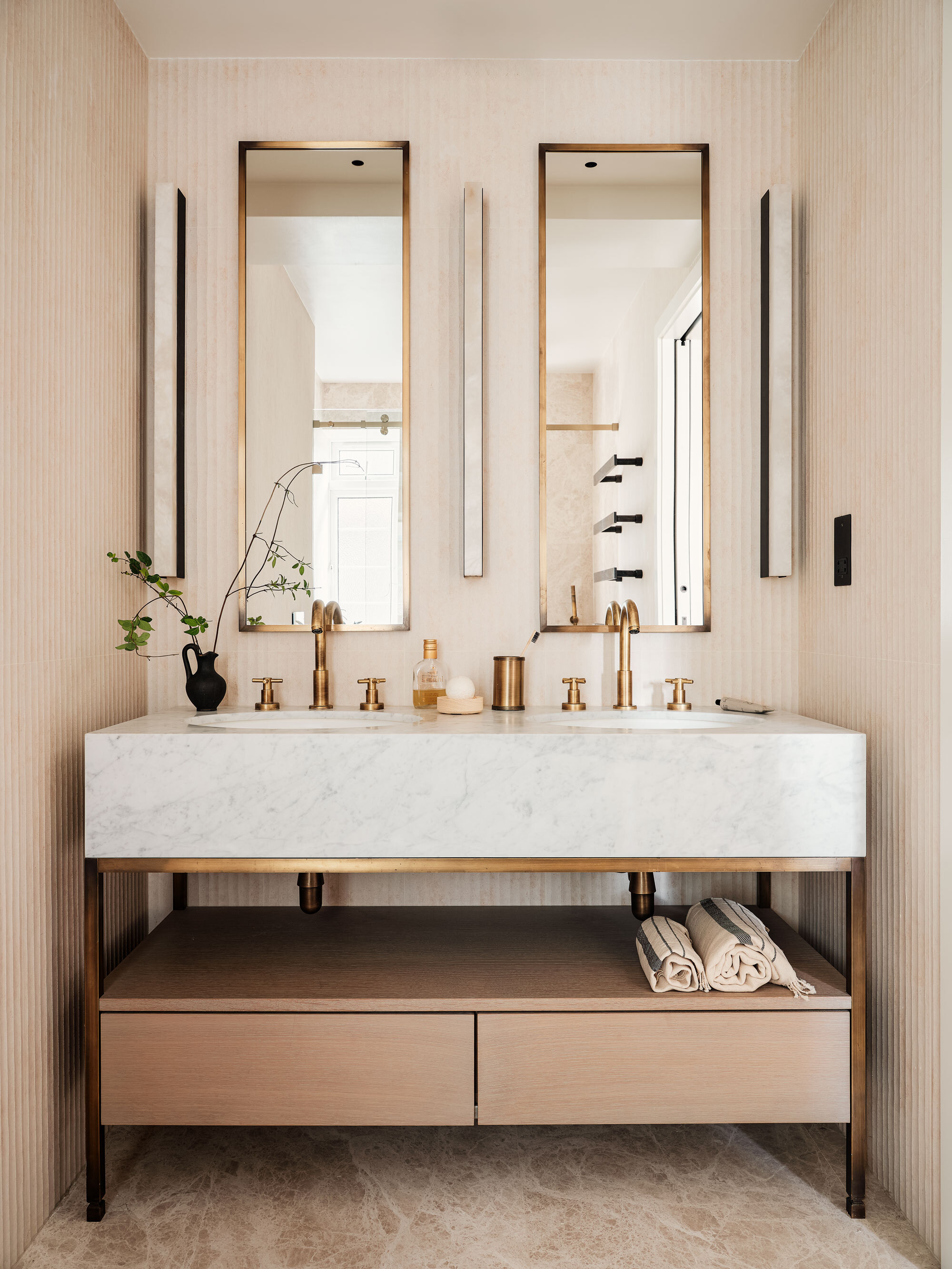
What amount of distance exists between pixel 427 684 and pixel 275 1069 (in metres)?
0.80

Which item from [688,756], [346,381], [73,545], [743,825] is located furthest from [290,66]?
[743,825]

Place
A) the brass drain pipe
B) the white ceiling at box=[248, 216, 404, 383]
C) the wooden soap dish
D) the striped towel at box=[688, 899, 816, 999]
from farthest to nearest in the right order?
the white ceiling at box=[248, 216, 404, 383]
the wooden soap dish
the brass drain pipe
the striped towel at box=[688, 899, 816, 999]

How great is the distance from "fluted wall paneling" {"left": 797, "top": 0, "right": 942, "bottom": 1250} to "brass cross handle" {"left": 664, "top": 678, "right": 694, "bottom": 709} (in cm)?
30

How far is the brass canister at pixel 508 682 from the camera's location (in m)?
1.80

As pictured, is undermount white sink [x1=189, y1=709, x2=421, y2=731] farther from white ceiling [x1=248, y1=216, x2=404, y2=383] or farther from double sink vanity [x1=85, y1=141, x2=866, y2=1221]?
white ceiling [x1=248, y1=216, x2=404, y2=383]

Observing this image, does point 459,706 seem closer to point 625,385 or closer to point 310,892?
point 310,892

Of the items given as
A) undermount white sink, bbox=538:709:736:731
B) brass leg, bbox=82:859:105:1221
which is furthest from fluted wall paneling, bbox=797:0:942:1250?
brass leg, bbox=82:859:105:1221

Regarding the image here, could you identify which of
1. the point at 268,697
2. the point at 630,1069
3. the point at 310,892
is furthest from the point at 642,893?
the point at 268,697

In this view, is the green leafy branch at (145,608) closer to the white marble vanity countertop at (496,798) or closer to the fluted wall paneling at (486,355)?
the fluted wall paneling at (486,355)

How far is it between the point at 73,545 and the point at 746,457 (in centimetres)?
146

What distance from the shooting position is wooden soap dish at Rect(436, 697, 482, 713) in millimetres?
1737

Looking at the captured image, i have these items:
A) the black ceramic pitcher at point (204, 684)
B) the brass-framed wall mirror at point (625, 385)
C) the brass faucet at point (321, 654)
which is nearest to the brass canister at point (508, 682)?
the brass-framed wall mirror at point (625, 385)

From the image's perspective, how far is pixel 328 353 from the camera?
1.89m

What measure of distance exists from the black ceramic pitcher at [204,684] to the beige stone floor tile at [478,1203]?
0.88m
